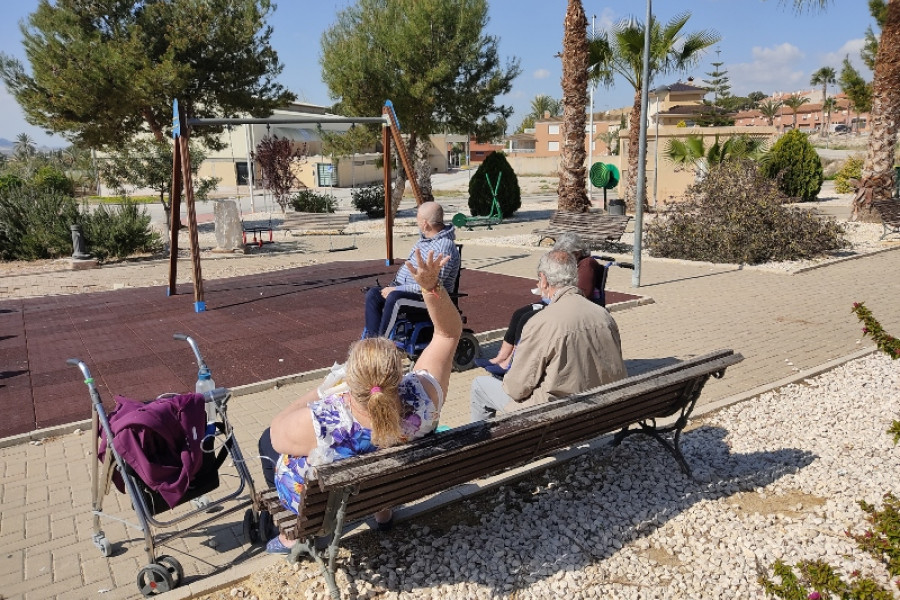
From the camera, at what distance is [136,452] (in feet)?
10.0

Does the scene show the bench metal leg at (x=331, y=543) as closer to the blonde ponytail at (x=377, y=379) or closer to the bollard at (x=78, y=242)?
→ the blonde ponytail at (x=377, y=379)

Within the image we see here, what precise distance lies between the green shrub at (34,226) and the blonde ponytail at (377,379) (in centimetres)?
1552

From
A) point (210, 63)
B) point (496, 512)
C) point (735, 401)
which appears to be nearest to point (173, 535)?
point (496, 512)

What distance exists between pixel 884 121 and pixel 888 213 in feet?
10.8

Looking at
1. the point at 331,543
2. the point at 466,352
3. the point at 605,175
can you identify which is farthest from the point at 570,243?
the point at 605,175

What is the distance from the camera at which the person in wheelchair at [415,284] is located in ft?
19.1

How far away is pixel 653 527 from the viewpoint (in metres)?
3.54

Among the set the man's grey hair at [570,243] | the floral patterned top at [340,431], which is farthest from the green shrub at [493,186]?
the floral patterned top at [340,431]

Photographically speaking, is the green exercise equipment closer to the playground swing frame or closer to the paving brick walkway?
the paving brick walkway

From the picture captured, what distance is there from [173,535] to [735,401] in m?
4.15

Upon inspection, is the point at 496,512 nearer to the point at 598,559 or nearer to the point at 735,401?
the point at 598,559

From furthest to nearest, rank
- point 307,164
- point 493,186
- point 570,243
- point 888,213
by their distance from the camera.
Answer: point 307,164 < point 493,186 < point 888,213 < point 570,243

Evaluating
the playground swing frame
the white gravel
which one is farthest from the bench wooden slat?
the playground swing frame

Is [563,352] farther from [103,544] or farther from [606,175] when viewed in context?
[606,175]
